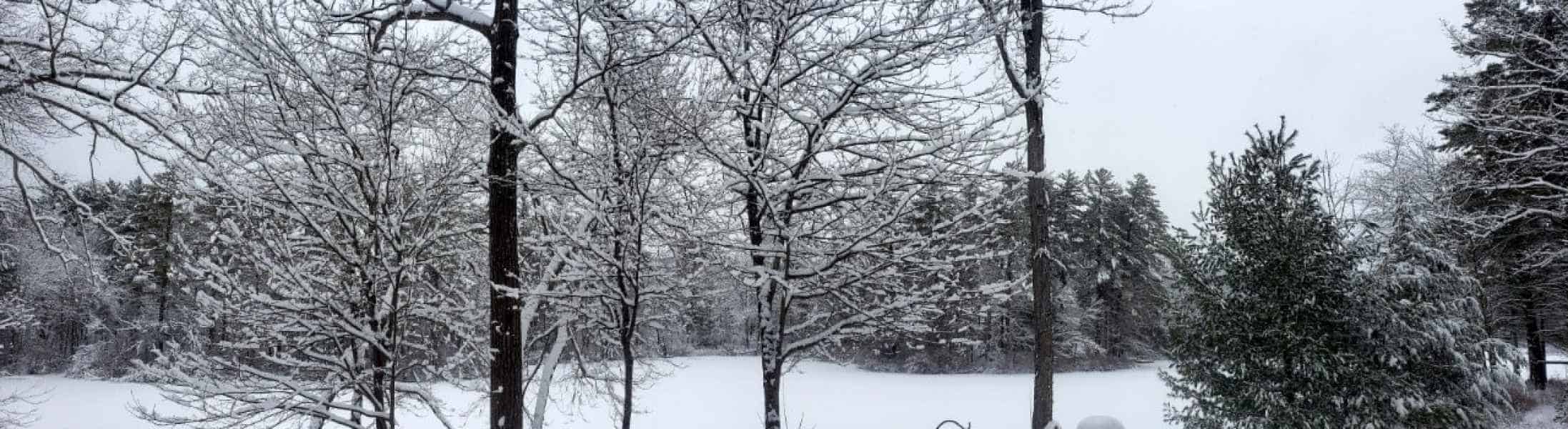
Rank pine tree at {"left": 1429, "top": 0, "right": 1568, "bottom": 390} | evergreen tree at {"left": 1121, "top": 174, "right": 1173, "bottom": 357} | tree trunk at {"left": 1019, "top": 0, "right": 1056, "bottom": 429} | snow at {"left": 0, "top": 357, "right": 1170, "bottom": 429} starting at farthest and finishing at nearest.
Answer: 1. evergreen tree at {"left": 1121, "top": 174, "right": 1173, "bottom": 357}
2. snow at {"left": 0, "top": 357, "right": 1170, "bottom": 429}
3. pine tree at {"left": 1429, "top": 0, "right": 1568, "bottom": 390}
4. tree trunk at {"left": 1019, "top": 0, "right": 1056, "bottom": 429}

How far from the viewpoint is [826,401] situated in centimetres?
2378

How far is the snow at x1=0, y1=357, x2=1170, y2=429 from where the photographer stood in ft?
63.3

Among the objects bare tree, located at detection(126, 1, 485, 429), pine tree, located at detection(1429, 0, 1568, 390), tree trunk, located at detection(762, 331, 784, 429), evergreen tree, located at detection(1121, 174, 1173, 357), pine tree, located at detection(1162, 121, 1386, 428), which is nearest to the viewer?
bare tree, located at detection(126, 1, 485, 429)

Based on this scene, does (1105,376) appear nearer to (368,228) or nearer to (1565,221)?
(1565,221)

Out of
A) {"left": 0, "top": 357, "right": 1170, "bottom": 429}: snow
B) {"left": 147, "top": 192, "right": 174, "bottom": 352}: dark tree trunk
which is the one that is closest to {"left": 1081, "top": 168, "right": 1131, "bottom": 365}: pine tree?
{"left": 0, "top": 357, "right": 1170, "bottom": 429}: snow

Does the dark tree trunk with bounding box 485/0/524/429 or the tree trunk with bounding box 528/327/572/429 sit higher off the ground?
the dark tree trunk with bounding box 485/0/524/429

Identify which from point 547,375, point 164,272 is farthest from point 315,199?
point 164,272

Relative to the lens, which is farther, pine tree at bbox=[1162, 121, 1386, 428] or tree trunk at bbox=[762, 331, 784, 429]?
pine tree at bbox=[1162, 121, 1386, 428]

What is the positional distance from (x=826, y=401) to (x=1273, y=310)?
1739 cm

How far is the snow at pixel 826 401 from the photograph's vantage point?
63.3ft

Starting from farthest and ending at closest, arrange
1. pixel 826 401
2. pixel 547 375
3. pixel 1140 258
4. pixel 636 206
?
pixel 1140 258, pixel 826 401, pixel 547 375, pixel 636 206

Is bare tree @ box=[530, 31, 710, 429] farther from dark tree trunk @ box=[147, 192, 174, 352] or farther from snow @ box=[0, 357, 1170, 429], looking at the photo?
dark tree trunk @ box=[147, 192, 174, 352]

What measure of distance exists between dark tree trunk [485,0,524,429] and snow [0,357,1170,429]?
8.43m

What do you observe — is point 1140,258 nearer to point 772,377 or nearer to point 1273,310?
point 1273,310
